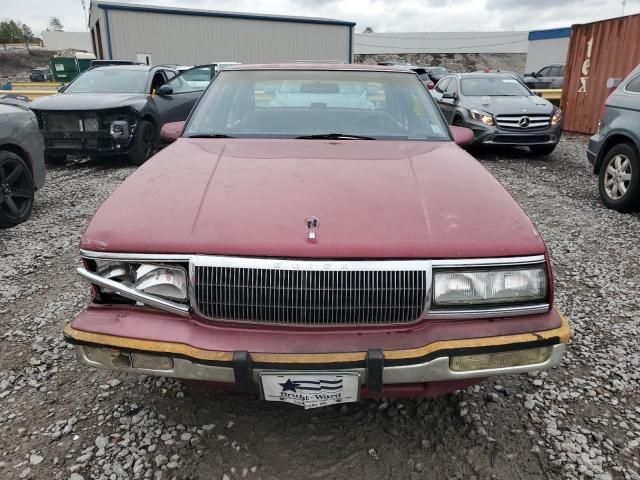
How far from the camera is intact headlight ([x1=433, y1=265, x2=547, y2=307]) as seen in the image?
188 cm

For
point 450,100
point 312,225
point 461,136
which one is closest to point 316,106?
point 461,136

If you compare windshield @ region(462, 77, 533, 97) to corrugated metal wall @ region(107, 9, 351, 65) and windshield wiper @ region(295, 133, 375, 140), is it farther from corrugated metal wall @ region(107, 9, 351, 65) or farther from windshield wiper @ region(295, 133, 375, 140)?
corrugated metal wall @ region(107, 9, 351, 65)

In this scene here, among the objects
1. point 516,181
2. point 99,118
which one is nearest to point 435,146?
point 516,181

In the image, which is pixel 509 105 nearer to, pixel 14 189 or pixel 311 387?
pixel 14 189

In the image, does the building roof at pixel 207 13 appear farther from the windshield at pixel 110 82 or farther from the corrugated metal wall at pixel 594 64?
the corrugated metal wall at pixel 594 64

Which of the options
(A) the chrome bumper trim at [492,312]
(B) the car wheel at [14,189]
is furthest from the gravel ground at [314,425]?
(B) the car wheel at [14,189]

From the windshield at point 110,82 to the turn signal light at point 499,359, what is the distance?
8.16m

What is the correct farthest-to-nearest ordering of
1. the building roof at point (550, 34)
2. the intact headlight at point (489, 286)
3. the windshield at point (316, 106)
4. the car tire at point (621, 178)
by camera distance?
the building roof at point (550, 34)
the car tire at point (621, 178)
the windshield at point (316, 106)
the intact headlight at point (489, 286)

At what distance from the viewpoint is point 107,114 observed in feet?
24.9

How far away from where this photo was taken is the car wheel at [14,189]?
506 centimetres

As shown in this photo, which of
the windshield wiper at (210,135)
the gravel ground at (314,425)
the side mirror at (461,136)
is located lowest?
the gravel ground at (314,425)

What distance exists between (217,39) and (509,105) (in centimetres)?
1983

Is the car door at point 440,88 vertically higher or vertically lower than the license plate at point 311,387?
higher

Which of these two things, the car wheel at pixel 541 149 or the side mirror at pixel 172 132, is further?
the car wheel at pixel 541 149
